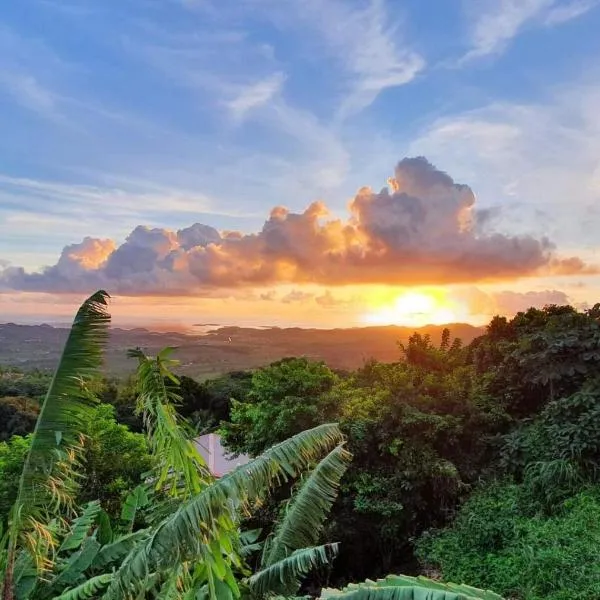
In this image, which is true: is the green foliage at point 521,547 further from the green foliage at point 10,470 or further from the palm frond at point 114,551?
the green foliage at point 10,470

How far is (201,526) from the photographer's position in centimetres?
365

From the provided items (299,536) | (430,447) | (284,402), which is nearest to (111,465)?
(284,402)

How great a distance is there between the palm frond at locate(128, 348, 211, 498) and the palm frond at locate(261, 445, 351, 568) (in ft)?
6.13

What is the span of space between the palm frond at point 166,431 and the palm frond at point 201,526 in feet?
2.25

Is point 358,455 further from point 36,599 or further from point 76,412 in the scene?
point 76,412

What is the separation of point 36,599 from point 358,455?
6.76 m

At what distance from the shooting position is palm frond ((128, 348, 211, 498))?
4.54 metres

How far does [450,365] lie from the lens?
15.9 meters

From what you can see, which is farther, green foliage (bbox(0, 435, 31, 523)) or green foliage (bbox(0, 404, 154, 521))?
green foliage (bbox(0, 404, 154, 521))

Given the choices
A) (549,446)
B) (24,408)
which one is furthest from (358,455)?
(24,408)

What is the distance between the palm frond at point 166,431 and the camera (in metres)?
4.54

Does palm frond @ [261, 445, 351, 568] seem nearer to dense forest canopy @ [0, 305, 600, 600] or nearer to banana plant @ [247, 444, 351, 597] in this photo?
banana plant @ [247, 444, 351, 597]

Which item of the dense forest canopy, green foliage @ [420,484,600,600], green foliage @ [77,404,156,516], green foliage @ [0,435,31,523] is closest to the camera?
green foliage @ [420,484,600,600]

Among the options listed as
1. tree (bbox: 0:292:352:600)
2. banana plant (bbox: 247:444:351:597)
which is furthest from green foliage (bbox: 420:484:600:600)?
tree (bbox: 0:292:352:600)
